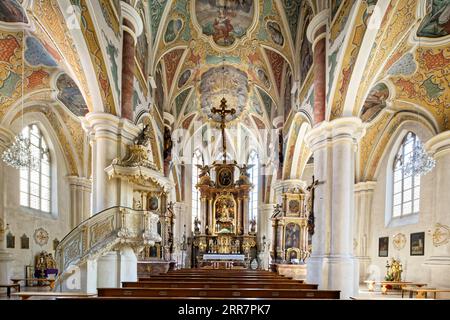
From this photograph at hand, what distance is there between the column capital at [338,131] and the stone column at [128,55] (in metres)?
5.53

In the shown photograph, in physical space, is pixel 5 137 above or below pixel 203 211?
above

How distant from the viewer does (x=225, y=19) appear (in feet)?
50.7

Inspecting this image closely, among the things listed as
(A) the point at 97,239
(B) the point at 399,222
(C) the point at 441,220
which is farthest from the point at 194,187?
(A) the point at 97,239

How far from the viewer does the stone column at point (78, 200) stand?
51.5 feet

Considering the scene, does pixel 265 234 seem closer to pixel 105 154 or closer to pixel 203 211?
pixel 203 211

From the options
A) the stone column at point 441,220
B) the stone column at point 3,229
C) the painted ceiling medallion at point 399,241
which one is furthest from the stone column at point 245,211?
the stone column at point 3,229

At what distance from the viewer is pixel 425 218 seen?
1281 centimetres

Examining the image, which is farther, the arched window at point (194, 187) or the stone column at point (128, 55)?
the arched window at point (194, 187)

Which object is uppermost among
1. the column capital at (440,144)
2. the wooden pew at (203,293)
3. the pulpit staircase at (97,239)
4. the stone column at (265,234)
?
the column capital at (440,144)

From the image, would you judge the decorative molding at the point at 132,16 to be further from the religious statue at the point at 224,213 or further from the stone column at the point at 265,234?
the religious statue at the point at 224,213

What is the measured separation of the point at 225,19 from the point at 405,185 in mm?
10733

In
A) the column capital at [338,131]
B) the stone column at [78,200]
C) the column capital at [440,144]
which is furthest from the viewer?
the stone column at [78,200]
